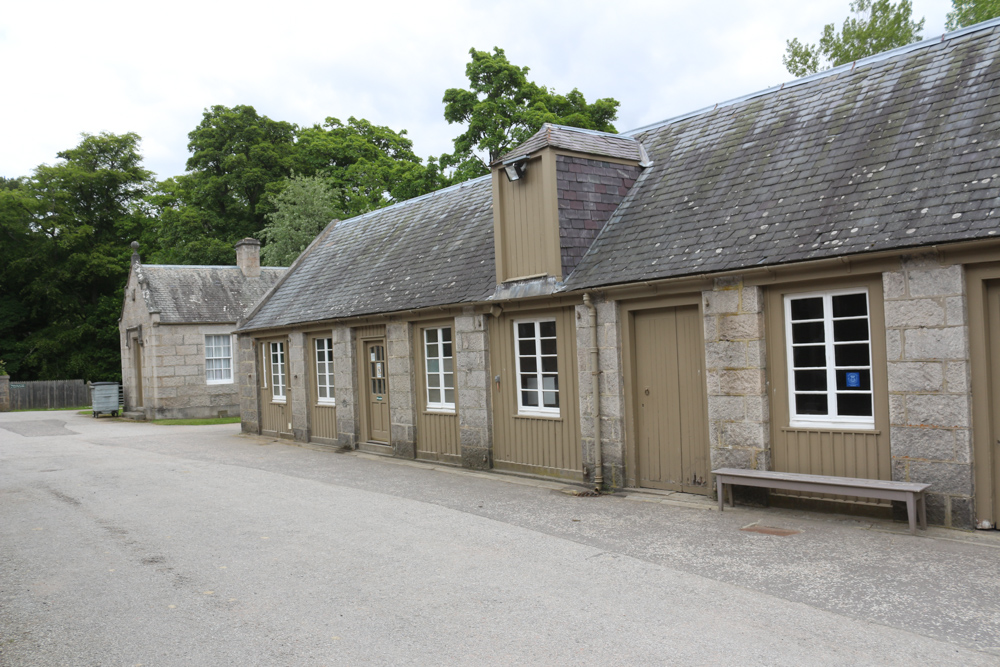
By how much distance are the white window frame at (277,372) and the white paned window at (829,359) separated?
14.1 metres

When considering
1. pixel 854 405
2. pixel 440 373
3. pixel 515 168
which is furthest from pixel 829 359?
pixel 440 373

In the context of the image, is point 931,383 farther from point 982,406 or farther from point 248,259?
point 248,259

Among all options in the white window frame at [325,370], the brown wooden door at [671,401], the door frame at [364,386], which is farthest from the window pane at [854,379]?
the white window frame at [325,370]

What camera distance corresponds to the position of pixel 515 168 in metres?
12.4

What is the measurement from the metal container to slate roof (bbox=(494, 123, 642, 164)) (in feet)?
78.0

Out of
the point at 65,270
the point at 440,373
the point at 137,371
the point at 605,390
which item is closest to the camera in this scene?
the point at 605,390

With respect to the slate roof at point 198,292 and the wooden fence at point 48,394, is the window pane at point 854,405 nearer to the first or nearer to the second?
the slate roof at point 198,292

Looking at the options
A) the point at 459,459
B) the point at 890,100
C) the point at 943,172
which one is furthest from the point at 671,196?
the point at 459,459

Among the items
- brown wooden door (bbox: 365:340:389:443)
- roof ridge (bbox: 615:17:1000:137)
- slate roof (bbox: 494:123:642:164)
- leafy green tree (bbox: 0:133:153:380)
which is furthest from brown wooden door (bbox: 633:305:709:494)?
leafy green tree (bbox: 0:133:153:380)

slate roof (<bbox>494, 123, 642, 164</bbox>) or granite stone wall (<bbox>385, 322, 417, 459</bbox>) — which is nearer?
slate roof (<bbox>494, 123, 642, 164</bbox>)

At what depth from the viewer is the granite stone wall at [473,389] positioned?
529 inches

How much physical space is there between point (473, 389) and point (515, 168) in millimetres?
3861

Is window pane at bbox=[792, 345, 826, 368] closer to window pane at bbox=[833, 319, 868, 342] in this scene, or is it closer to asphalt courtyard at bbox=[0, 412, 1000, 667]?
window pane at bbox=[833, 319, 868, 342]

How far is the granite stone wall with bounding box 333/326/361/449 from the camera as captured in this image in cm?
1714
